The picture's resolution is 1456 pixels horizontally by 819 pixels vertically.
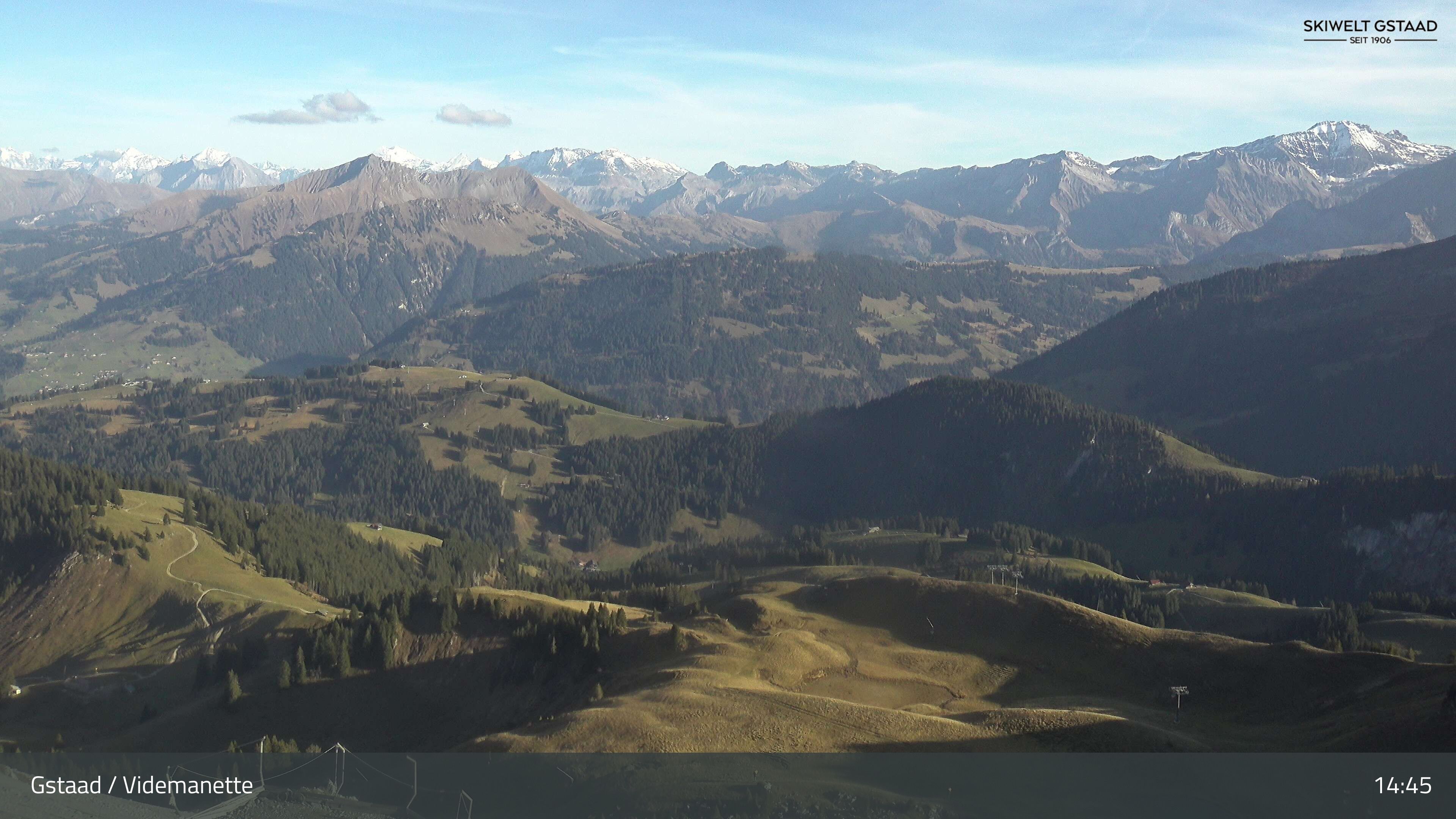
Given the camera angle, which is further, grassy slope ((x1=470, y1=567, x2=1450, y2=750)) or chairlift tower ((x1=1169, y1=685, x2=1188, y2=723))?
chairlift tower ((x1=1169, y1=685, x2=1188, y2=723))

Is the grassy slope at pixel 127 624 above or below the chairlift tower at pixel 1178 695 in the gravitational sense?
below

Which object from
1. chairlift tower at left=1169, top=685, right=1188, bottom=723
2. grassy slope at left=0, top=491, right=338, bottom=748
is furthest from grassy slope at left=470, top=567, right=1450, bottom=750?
grassy slope at left=0, top=491, right=338, bottom=748

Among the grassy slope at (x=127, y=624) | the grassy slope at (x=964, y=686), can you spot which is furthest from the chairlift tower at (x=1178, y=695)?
the grassy slope at (x=127, y=624)

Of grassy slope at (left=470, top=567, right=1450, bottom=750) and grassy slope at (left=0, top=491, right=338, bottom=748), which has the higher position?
grassy slope at (left=470, top=567, right=1450, bottom=750)

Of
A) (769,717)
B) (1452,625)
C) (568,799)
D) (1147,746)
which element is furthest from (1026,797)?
(1452,625)

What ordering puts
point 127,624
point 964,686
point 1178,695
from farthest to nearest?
point 127,624 < point 964,686 < point 1178,695

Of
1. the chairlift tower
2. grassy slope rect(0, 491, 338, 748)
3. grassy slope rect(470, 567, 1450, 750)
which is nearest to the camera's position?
grassy slope rect(470, 567, 1450, 750)

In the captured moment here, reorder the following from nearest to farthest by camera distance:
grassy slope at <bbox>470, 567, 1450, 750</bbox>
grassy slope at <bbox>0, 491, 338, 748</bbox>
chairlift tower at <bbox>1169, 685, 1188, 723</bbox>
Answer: grassy slope at <bbox>470, 567, 1450, 750</bbox> → chairlift tower at <bbox>1169, 685, 1188, 723</bbox> → grassy slope at <bbox>0, 491, 338, 748</bbox>

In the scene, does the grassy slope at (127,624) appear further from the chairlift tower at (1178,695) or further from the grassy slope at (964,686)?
the chairlift tower at (1178,695)

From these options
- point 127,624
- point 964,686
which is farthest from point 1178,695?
point 127,624

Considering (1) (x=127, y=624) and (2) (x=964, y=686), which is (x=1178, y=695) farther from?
(1) (x=127, y=624)

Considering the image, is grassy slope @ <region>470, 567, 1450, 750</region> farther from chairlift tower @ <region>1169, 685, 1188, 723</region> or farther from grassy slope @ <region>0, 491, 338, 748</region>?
grassy slope @ <region>0, 491, 338, 748</region>

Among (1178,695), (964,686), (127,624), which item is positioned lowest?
(127,624)
